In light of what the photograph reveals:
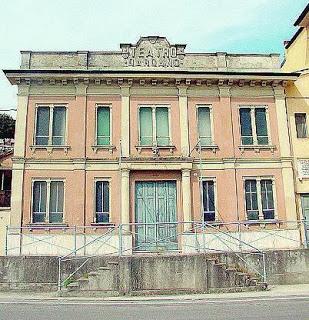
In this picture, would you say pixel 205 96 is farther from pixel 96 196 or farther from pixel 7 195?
pixel 7 195

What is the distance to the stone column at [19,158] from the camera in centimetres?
1884

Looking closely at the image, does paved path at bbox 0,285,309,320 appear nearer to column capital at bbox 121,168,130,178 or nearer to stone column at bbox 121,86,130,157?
column capital at bbox 121,168,130,178

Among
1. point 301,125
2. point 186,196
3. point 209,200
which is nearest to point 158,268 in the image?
point 186,196

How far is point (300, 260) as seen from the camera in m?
16.5

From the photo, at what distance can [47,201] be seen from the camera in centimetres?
1933

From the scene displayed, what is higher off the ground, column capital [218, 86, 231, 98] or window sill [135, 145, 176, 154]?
column capital [218, 86, 231, 98]

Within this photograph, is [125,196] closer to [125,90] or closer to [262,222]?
[125,90]

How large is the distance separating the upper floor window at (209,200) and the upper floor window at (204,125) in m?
2.09

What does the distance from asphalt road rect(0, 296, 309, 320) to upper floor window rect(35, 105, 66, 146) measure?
9.03 m

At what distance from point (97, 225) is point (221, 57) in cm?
1095

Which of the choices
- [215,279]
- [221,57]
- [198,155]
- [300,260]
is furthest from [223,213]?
[221,57]

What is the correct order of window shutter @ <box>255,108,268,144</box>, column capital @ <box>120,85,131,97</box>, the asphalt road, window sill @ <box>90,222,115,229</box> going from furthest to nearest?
window shutter @ <box>255,108,268,144</box> → column capital @ <box>120,85,131,97</box> → window sill @ <box>90,222,115,229</box> → the asphalt road

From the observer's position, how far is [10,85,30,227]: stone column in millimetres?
18844

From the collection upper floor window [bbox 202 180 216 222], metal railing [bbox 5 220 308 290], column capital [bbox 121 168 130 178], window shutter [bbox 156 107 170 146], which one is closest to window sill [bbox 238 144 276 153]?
upper floor window [bbox 202 180 216 222]
